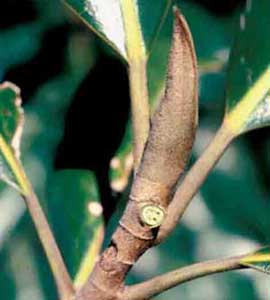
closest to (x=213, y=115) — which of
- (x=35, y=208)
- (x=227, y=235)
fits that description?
(x=227, y=235)

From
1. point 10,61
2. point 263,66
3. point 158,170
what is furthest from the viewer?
point 10,61

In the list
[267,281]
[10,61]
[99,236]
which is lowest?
[267,281]

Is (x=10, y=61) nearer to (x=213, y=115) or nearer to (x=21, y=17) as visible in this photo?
(x=21, y=17)

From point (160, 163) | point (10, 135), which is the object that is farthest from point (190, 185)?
point (10, 135)

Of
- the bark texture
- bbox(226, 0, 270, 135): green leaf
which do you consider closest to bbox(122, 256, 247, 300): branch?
the bark texture

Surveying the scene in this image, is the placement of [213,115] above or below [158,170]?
below

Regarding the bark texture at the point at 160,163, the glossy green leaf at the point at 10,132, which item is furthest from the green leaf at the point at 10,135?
the bark texture at the point at 160,163
